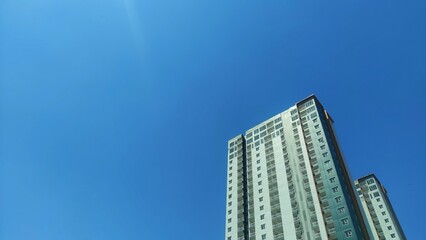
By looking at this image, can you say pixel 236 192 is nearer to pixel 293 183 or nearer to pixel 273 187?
pixel 273 187

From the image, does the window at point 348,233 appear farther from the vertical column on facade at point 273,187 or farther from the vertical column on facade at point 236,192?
the vertical column on facade at point 236,192

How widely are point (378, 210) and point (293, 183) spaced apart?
4492 centimetres

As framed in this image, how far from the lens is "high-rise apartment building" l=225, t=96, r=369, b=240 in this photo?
5556 cm

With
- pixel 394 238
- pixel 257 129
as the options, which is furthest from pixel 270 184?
pixel 394 238

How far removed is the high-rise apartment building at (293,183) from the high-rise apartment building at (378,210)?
35185 millimetres

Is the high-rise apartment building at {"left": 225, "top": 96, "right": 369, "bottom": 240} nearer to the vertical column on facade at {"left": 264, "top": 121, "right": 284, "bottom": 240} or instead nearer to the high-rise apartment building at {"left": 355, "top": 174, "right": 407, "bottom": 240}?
the vertical column on facade at {"left": 264, "top": 121, "right": 284, "bottom": 240}

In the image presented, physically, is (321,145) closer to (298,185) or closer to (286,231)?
(298,185)

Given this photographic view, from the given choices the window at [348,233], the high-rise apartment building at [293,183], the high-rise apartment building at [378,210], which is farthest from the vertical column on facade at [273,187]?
the high-rise apartment building at [378,210]

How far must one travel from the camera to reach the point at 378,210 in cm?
9100

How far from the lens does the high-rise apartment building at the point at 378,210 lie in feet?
284

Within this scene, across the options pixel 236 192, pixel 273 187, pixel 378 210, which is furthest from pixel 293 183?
pixel 378 210

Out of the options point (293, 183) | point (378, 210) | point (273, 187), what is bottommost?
point (293, 183)

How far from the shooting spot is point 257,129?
84750 mm

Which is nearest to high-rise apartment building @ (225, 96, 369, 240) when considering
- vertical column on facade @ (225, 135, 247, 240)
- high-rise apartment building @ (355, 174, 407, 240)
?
vertical column on facade @ (225, 135, 247, 240)
